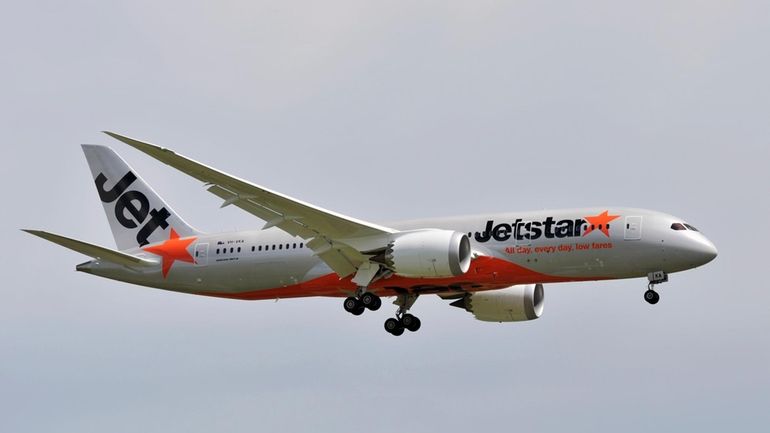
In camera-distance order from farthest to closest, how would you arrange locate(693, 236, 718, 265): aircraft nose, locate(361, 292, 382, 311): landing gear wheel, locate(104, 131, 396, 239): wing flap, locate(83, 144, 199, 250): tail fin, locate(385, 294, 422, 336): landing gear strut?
1. locate(83, 144, 199, 250): tail fin
2. locate(385, 294, 422, 336): landing gear strut
3. locate(361, 292, 382, 311): landing gear wheel
4. locate(693, 236, 718, 265): aircraft nose
5. locate(104, 131, 396, 239): wing flap

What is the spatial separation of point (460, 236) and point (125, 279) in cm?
1420

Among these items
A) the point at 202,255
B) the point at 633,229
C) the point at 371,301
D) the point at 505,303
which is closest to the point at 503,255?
the point at 633,229

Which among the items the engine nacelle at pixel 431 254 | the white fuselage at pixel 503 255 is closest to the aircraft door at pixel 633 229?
the white fuselage at pixel 503 255

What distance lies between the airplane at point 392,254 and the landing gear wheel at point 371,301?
35 mm

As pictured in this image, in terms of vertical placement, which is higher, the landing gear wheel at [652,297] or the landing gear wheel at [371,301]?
the landing gear wheel at [652,297]

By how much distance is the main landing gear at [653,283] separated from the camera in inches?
2010

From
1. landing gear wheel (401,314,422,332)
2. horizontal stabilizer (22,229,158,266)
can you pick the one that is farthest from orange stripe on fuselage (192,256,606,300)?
horizontal stabilizer (22,229,158,266)

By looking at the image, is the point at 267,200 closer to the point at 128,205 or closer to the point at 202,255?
the point at 202,255

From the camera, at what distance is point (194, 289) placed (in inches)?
2267

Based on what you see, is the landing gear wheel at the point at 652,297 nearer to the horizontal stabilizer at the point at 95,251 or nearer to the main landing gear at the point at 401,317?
the main landing gear at the point at 401,317

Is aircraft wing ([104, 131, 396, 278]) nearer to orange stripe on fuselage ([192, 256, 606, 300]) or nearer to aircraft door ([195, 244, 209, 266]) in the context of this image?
orange stripe on fuselage ([192, 256, 606, 300])

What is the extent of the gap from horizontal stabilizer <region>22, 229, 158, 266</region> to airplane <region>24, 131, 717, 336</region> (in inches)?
1.9

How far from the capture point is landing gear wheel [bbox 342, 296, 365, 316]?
54.5 m

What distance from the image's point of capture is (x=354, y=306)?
179 ft
